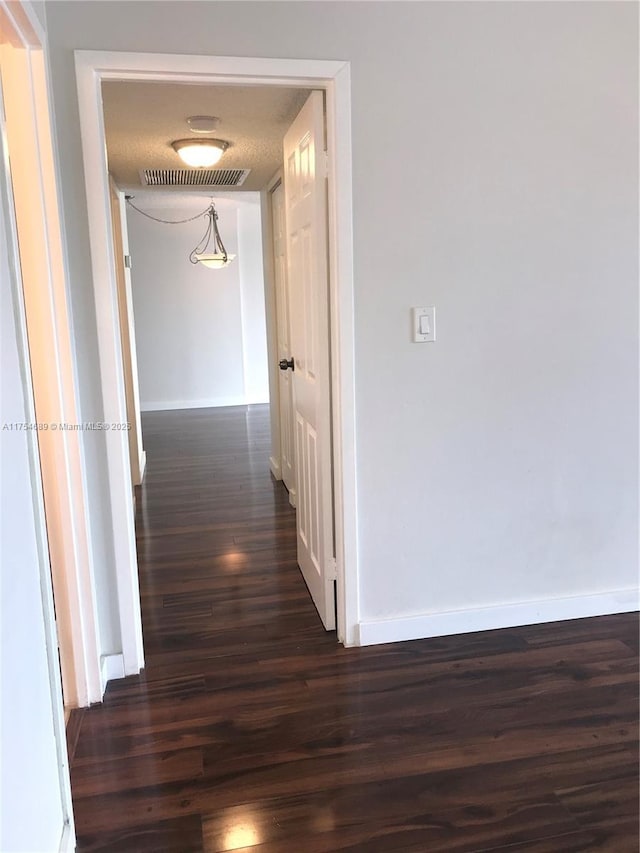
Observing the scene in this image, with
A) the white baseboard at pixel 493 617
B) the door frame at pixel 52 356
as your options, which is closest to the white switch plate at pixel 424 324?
the white baseboard at pixel 493 617

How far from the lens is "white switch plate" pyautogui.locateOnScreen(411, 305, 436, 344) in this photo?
244 centimetres

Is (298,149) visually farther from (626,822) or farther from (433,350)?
(626,822)

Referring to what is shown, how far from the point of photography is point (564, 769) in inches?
75.8

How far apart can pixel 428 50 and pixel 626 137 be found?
0.83 m

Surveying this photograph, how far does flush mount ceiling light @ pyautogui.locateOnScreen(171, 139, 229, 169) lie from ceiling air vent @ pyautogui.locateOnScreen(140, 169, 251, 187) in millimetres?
803

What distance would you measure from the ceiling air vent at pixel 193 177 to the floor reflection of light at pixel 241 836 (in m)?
3.60

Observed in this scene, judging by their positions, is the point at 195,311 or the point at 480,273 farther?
the point at 195,311

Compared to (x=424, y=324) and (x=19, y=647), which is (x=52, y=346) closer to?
(x=19, y=647)

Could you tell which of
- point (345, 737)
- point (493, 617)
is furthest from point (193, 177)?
point (345, 737)

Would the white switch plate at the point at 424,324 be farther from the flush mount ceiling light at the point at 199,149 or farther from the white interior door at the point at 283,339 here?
the white interior door at the point at 283,339

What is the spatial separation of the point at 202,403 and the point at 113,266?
20.1ft

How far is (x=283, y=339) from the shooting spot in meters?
4.50

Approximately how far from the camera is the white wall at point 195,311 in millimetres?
7832

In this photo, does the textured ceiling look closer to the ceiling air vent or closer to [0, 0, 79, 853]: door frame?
the ceiling air vent
